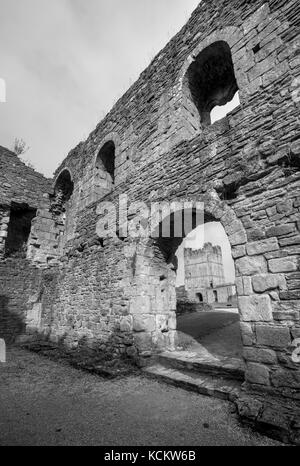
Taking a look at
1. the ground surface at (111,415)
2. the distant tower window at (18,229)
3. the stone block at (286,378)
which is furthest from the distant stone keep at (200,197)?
the distant tower window at (18,229)

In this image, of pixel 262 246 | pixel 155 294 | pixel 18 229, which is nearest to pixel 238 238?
pixel 262 246

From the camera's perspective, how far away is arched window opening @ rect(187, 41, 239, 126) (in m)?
5.17

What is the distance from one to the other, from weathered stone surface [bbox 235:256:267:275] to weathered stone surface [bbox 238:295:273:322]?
12.5 inches

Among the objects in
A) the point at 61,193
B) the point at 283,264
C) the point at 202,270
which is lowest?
the point at 283,264

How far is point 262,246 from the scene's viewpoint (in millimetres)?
3211

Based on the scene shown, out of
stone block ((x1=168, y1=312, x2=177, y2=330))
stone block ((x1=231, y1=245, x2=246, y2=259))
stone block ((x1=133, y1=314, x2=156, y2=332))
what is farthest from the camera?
stone block ((x1=168, y1=312, x2=177, y2=330))

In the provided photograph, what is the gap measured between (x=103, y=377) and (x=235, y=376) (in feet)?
6.78

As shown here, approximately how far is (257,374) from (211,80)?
5837 mm

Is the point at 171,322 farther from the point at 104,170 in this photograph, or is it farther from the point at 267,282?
the point at 104,170

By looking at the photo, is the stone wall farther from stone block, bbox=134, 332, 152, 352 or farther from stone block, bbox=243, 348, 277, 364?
stone block, bbox=243, 348, 277, 364

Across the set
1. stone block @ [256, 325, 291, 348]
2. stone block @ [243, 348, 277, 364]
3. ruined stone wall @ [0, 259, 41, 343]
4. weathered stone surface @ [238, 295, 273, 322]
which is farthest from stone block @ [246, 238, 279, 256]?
ruined stone wall @ [0, 259, 41, 343]

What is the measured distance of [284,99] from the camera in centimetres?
341
